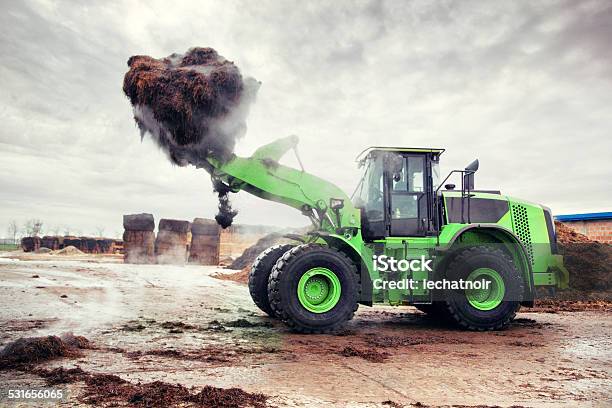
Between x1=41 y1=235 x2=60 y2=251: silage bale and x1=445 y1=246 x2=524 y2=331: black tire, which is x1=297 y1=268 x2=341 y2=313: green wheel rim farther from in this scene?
x1=41 y1=235 x2=60 y2=251: silage bale

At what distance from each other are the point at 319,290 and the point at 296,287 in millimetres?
415

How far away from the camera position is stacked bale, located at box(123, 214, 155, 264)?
29.6 metres

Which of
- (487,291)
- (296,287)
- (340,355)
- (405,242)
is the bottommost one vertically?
(340,355)

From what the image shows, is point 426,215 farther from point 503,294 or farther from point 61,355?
point 61,355

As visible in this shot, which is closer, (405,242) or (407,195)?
(405,242)

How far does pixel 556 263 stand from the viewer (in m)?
8.27

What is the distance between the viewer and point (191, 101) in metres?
7.05

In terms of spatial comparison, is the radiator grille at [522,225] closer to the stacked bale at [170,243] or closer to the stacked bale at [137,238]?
the stacked bale at [137,238]

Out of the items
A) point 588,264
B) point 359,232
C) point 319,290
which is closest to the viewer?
point 319,290

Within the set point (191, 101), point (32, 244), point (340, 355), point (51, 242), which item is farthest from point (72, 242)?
point (340, 355)

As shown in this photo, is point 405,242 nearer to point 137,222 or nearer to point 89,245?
point 137,222

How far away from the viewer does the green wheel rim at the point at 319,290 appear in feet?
23.1

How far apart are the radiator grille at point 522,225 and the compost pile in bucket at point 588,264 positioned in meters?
5.12

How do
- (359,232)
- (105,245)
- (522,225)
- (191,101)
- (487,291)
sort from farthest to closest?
(105,245)
(522,225)
(487,291)
(359,232)
(191,101)
